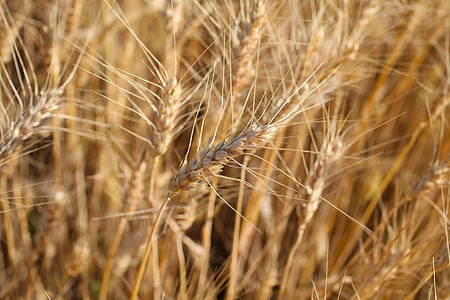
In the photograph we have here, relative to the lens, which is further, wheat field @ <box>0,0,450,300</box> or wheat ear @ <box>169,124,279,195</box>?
wheat field @ <box>0,0,450,300</box>

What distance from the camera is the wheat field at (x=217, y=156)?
99 cm

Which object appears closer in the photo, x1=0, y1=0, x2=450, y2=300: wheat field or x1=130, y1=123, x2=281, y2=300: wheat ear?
x1=130, y1=123, x2=281, y2=300: wheat ear

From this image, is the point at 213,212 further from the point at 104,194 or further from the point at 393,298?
the point at 393,298

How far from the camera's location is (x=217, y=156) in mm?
772

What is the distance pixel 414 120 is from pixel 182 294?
143cm

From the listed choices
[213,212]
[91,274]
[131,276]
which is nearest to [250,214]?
[213,212]

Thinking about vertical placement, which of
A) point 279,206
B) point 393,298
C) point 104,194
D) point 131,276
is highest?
point 104,194

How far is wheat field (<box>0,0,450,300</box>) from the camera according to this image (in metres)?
0.99

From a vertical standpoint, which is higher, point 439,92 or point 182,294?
point 439,92

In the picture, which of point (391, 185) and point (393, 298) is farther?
point (391, 185)

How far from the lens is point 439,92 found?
4.23 feet

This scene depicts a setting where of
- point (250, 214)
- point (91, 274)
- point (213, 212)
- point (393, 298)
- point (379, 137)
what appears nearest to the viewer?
point (213, 212)

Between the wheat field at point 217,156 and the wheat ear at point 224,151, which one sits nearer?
the wheat ear at point 224,151

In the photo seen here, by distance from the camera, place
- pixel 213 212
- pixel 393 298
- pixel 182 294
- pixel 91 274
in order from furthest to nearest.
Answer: pixel 91 274 < pixel 393 298 < pixel 213 212 < pixel 182 294
